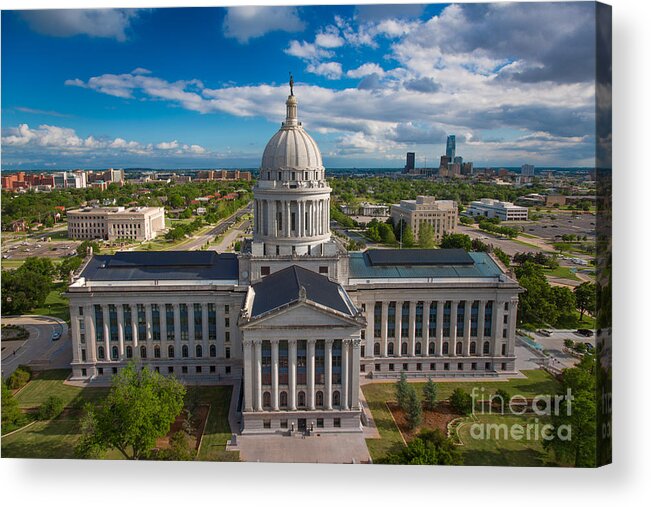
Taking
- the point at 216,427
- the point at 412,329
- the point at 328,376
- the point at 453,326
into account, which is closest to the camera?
the point at 328,376

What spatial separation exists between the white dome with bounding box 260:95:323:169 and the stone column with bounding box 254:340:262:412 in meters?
20.3

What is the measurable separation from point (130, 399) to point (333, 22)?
31.1 metres

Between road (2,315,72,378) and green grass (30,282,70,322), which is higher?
green grass (30,282,70,322)

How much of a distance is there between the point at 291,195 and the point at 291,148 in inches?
194

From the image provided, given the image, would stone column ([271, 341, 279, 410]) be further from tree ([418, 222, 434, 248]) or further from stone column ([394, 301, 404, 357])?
tree ([418, 222, 434, 248])

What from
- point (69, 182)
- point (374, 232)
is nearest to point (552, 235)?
point (374, 232)

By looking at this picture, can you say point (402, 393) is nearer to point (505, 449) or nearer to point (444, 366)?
point (505, 449)

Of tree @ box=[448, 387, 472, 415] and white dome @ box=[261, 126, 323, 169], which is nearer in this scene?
tree @ box=[448, 387, 472, 415]

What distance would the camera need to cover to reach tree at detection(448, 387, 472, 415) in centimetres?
4581


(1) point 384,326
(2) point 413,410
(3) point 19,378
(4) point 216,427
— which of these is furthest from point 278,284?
(3) point 19,378

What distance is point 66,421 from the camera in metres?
44.6

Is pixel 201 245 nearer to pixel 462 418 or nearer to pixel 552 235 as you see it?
pixel 552 235

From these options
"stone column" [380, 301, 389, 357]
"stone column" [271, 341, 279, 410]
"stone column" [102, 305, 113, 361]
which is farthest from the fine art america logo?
"stone column" [102, 305, 113, 361]

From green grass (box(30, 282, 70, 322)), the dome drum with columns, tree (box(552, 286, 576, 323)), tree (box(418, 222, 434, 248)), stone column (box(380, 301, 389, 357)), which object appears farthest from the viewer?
tree (box(418, 222, 434, 248))
